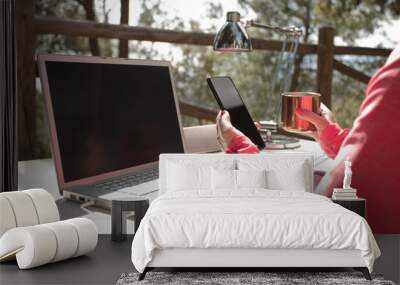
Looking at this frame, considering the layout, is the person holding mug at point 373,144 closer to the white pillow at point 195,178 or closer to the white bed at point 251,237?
the white bed at point 251,237

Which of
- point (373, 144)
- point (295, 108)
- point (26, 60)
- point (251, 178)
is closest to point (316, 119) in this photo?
point (295, 108)

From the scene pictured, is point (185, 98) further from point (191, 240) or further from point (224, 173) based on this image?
point (191, 240)

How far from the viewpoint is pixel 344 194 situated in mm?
2717

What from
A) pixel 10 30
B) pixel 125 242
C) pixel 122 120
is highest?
pixel 10 30

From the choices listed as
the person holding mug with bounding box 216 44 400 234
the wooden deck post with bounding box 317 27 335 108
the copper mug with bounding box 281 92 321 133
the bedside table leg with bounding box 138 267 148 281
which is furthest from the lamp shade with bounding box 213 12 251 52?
the wooden deck post with bounding box 317 27 335 108

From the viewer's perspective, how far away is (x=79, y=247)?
→ 2.47 meters

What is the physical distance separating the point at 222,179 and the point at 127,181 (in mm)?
778

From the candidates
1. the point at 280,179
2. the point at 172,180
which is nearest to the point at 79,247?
the point at 172,180

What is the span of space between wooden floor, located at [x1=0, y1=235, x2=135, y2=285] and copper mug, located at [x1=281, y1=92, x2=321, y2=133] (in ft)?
2.46

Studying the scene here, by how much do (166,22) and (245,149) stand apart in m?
5.52

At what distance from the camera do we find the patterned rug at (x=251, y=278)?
2299 mm

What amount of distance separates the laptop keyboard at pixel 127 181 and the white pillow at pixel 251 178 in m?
0.53

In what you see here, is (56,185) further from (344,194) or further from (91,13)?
(91,13)

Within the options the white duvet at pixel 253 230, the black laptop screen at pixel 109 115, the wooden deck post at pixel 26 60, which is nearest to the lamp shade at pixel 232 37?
the black laptop screen at pixel 109 115
